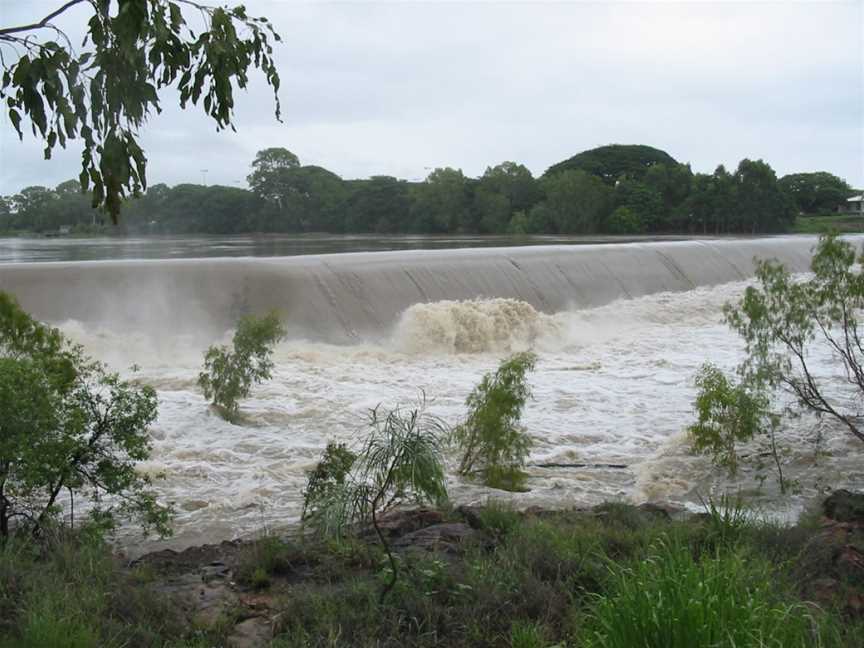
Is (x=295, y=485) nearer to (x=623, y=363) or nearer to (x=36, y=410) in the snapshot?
(x=36, y=410)

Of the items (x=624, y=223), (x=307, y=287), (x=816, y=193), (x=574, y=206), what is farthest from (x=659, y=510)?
(x=816, y=193)

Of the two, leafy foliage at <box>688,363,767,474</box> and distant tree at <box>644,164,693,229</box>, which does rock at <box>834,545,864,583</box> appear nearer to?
leafy foliage at <box>688,363,767,474</box>

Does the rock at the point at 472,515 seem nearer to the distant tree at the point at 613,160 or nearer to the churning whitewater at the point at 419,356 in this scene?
the churning whitewater at the point at 419,356

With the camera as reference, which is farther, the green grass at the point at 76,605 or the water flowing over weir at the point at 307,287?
the water flowing over weir at the point at 307,287

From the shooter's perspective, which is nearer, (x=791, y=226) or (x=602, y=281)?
(x=602, y=281)

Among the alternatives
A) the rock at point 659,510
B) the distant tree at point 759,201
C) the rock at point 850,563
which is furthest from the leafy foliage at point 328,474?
the distant tree at point 759,201

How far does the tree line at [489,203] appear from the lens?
44.8 metres

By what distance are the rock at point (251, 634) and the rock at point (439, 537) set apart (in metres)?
1.41

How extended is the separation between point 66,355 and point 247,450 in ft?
10.1

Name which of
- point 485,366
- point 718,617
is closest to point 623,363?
point 485,366

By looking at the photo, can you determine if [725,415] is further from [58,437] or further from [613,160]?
[613,160]

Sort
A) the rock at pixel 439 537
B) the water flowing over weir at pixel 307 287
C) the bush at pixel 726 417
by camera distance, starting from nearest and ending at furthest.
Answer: the rock at pixel 439 537 → the bush at pixel 726 417 → the water flowing over weir at pixel 307 287

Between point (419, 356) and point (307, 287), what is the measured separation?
2.78m

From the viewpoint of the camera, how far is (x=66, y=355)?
696cm
